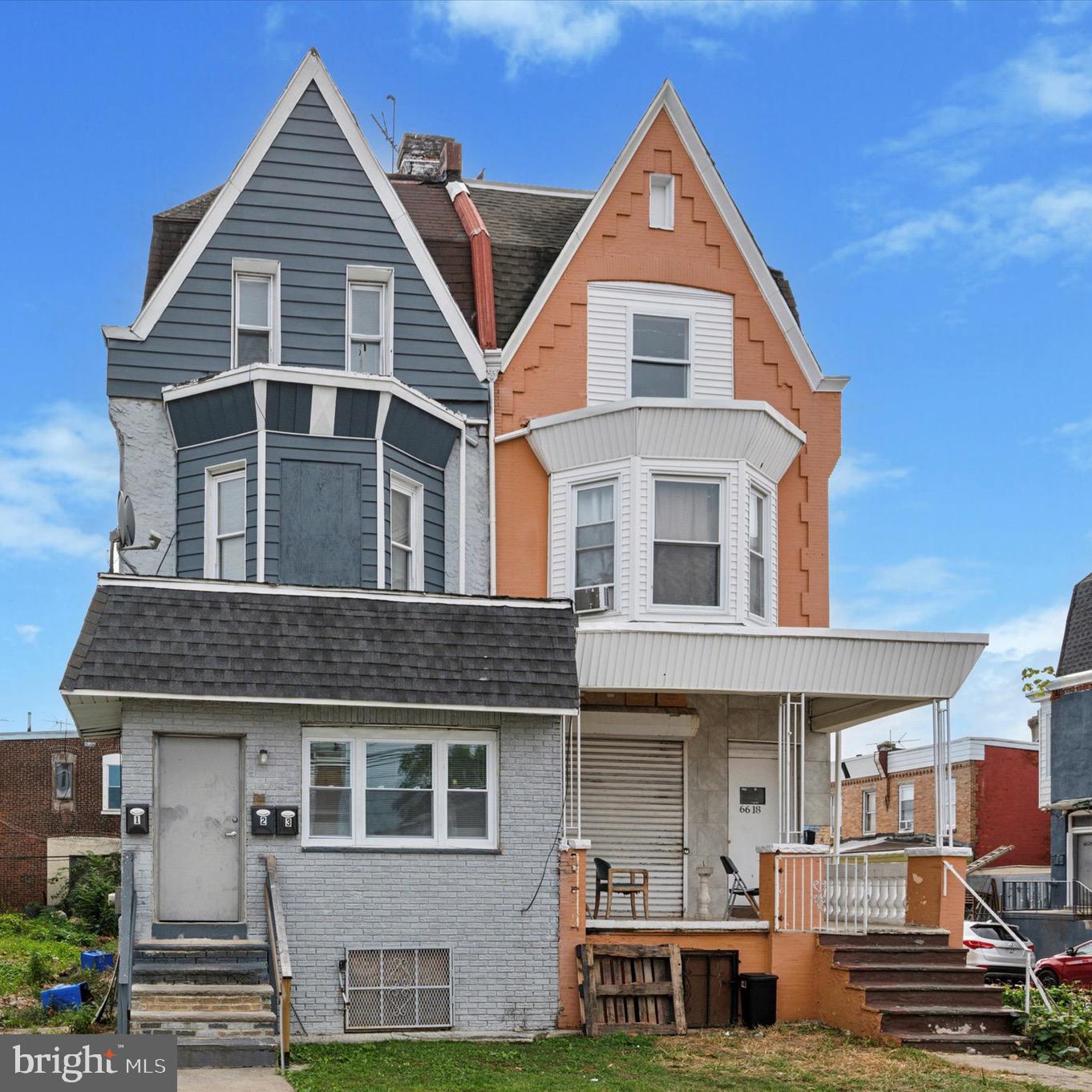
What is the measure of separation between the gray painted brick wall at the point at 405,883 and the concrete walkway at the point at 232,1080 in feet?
7.35

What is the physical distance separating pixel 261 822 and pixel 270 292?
803 cm

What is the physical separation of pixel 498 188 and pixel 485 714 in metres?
11.0

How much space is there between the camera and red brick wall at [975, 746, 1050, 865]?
148ft

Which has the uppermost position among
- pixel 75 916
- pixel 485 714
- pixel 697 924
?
pixel 485 714

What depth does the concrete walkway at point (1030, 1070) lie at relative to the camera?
1453cm

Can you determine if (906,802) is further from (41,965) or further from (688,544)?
(41,965)

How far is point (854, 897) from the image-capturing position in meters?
18.6

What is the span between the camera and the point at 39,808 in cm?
4366

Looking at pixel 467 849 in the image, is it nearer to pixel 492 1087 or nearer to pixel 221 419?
pixel 492 1087

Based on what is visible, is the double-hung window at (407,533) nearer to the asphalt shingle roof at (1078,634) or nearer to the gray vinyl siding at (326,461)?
the gray vinyl siding at (326,461)

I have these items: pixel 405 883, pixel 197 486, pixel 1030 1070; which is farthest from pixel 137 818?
pixel 1030 1070

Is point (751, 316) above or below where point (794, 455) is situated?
above

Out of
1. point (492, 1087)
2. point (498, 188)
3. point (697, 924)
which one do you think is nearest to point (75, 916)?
point (498, 188)

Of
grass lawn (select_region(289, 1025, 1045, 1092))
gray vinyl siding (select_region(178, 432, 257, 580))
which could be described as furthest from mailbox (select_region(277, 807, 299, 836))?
gray vinyl siding (select_region(178, 432, 257, 580))
